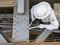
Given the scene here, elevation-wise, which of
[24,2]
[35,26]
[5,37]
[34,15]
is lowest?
[5,37]

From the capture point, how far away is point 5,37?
1.47 meters

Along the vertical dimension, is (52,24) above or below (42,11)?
below

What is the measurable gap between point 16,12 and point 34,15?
0.65 feet

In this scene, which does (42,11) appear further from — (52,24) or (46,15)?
(52,24)

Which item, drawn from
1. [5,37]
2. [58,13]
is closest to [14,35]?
[5,37]

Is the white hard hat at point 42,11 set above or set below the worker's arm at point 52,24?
above

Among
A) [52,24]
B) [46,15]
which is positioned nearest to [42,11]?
[46,15]

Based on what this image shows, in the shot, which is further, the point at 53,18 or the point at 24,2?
the point at 24,2

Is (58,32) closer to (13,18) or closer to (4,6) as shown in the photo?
(13,18)

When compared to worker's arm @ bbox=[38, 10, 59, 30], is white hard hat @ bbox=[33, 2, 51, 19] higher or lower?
higher

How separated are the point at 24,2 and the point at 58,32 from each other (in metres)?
0.47

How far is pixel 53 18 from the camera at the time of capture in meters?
1.45

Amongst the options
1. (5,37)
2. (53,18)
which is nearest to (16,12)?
(5,37)

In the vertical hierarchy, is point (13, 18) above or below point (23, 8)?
Result: below
